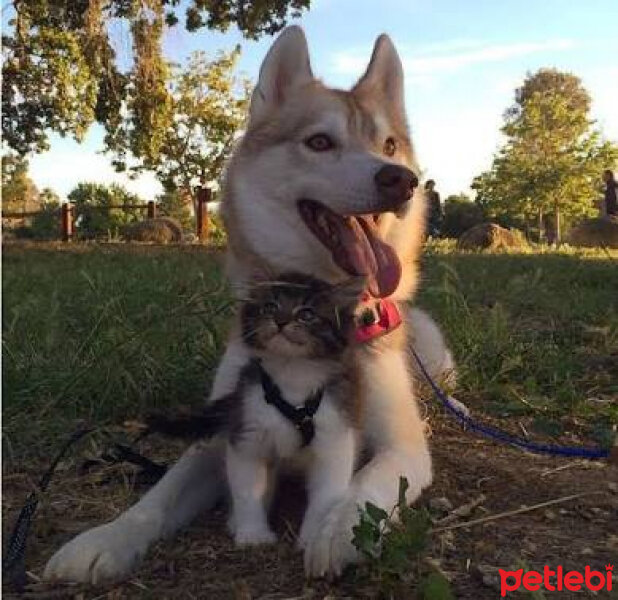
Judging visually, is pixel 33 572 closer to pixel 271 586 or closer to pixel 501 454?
pixel 271 586

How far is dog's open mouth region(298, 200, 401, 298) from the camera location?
251 centimetres

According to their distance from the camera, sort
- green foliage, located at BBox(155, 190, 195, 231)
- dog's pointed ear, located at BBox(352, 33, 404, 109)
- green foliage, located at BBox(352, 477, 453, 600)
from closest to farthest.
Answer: green foliage, located at BBox(352, 477, 453, 600)
dog's pointed ear, located at BBox(352, 33, 404, 109)
green foliage, located at BBox(155, 190, 195, 231)

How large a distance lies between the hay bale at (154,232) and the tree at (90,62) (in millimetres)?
1744

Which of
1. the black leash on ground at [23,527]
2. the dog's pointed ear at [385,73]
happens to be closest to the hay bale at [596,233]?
the dog's pointed ear at [385,73]

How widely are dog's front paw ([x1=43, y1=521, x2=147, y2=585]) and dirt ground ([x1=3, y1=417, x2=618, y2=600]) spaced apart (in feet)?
0.10

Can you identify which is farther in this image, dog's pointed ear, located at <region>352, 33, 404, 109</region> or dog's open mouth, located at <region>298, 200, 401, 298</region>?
dog's pointed ear, located at <region>352, 33, 404, 109</region>

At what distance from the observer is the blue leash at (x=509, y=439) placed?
2.89 metres

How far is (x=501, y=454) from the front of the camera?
296 cm

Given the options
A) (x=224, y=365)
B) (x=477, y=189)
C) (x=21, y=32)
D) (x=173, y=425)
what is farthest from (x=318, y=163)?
(x=477, y=189)

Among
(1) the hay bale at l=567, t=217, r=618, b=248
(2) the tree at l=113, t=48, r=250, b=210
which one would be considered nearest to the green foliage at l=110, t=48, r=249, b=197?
(2) the tree at l=113, t=48, r=250, b=210

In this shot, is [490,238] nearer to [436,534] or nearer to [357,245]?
[357,245]

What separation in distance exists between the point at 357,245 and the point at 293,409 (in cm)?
74

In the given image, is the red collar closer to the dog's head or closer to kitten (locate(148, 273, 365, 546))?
the dog's head

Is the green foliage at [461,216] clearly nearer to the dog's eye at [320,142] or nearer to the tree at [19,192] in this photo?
the tree at [19,192]
